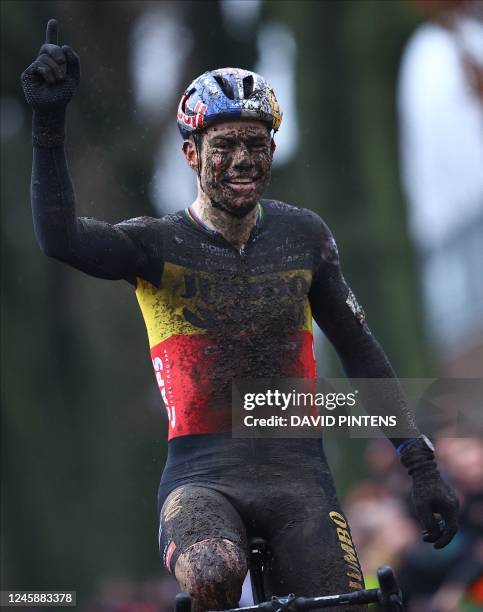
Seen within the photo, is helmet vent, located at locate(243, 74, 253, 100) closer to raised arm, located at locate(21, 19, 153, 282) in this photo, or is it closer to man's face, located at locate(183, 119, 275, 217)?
man's face, located at locate(183, 119, 275, 217)

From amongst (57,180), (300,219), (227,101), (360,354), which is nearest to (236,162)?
(227,101)

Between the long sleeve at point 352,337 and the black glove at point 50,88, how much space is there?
152 cm

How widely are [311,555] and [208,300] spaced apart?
126 cm

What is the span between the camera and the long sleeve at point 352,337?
6570 millimetres

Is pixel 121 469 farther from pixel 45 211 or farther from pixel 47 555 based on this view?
pixel 45 211

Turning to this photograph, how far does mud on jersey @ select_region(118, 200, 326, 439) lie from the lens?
6176mm

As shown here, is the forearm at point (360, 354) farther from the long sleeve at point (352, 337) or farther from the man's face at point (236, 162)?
the man's face at point (236, 162)

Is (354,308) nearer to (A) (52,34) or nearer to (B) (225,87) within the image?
(B) (225,87)

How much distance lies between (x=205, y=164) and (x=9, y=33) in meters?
11.1

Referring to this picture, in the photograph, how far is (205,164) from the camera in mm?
6273

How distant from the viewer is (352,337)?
262 inches

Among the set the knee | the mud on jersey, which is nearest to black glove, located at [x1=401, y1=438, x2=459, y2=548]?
the mud on jersey

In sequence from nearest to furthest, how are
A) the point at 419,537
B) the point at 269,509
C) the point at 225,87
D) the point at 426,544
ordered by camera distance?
the point at 269,509, the point at 225,87, the point at 426,544, the point at 419,537

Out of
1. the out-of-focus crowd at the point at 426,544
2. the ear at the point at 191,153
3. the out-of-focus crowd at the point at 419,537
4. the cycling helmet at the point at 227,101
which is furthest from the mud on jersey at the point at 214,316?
the out-of-focus crowd at the point at 426,544
